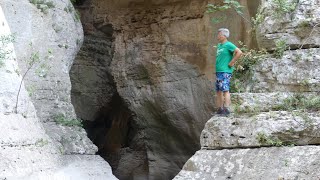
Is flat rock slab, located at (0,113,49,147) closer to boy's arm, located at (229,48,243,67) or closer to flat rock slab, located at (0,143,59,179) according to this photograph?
flat rock slab, located at (0,143,59,179)

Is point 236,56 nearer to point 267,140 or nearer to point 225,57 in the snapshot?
point 225,57

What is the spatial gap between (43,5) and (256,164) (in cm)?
587

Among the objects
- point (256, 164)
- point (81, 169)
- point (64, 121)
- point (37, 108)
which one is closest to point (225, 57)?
point (256, 164)

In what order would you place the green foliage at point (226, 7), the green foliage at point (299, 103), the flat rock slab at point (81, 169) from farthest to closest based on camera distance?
1. the green foliage at point (226, 7)
2. the flat rock slab at point (81, 169)
3. the green foliage at point (299, 103)

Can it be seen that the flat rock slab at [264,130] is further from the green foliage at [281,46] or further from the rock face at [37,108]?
the rock face at [37,108]

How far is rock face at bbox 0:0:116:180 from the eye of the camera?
21.6 ft

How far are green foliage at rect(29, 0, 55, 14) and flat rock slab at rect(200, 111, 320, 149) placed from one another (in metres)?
4.90

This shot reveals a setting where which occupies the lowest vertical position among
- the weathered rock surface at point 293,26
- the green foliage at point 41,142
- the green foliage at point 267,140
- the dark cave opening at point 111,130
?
the dark cave opening at point 111,130

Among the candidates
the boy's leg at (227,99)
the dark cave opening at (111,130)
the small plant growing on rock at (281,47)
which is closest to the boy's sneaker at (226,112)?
the boy's leg at (227,99)

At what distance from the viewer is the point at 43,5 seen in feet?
32.1

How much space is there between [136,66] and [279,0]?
681 cm

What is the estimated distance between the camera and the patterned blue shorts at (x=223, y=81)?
21.2 feet

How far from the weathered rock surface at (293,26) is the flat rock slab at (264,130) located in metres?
1.01

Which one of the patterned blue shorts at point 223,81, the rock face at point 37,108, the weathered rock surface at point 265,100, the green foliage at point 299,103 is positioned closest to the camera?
the green foliage at point 299,103
